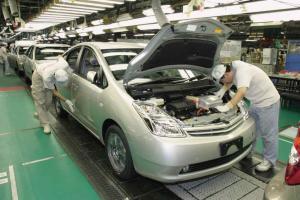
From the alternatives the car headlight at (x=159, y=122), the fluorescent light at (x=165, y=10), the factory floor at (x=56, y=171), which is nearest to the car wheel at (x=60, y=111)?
the factory floor at (x=56, y=171)

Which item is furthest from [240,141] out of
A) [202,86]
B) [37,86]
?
[37,86]

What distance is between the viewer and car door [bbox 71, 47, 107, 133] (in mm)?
3066

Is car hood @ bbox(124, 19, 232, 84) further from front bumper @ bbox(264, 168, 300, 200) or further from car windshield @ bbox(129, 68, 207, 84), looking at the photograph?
front bumper @ bbox(264, 168, 300, 200)

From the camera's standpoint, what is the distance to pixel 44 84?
410 cm

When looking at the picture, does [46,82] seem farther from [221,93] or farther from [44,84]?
[221,93]

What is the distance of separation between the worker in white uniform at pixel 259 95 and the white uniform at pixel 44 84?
2480 millimetres

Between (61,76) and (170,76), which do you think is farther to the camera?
(61,76)

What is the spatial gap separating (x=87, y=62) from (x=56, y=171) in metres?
1.63

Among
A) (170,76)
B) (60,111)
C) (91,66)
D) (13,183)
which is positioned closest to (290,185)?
(170,76)

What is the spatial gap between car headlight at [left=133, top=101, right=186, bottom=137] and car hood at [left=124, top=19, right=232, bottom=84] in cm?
51

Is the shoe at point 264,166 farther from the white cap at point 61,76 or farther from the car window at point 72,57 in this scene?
the car window at point 72,57

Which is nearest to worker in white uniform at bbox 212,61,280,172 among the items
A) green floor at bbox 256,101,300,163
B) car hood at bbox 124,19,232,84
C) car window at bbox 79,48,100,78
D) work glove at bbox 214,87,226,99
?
work glove at bbox 214,87,226,99

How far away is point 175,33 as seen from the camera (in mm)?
2537

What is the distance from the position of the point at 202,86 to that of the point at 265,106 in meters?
0.79
